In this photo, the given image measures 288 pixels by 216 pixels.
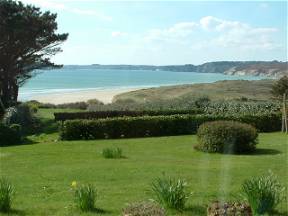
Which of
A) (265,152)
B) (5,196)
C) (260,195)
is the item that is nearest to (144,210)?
(260,195)

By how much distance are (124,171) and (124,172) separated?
164 mm

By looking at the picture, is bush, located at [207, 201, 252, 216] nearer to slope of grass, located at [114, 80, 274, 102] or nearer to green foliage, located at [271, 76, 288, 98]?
green foliage, located at [271, 76, 288, 98]

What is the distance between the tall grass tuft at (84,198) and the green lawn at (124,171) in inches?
8.6

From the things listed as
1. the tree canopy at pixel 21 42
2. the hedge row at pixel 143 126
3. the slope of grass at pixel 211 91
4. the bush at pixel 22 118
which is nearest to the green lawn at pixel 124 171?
the hedge row at pixel 143 126

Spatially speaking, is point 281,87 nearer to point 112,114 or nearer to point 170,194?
point 112,114

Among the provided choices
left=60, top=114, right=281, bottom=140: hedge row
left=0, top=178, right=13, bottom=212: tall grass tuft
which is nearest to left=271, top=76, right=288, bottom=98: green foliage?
left=60, top=114, right=281, bottom=140: hedge row

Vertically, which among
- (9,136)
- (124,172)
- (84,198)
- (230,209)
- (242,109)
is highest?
(242,109)

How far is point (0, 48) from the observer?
35.7m

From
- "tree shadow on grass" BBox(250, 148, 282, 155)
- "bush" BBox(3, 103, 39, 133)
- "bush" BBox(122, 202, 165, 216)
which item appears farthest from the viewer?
"bush" BBox(3, 103, 39, 133)

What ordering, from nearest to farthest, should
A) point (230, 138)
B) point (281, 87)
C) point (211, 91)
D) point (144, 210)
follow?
point (144, 210), point (230, 138), point (281, 87), point (211, 91)

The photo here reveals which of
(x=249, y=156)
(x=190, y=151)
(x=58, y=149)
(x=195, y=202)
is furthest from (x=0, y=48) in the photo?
(x=195, y=202)

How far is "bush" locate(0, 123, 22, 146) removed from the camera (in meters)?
23.6

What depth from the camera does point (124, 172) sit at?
12688mm

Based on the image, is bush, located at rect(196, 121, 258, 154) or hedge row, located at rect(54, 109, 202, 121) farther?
hedge row, located at rect(54, 109, 202, 121)
